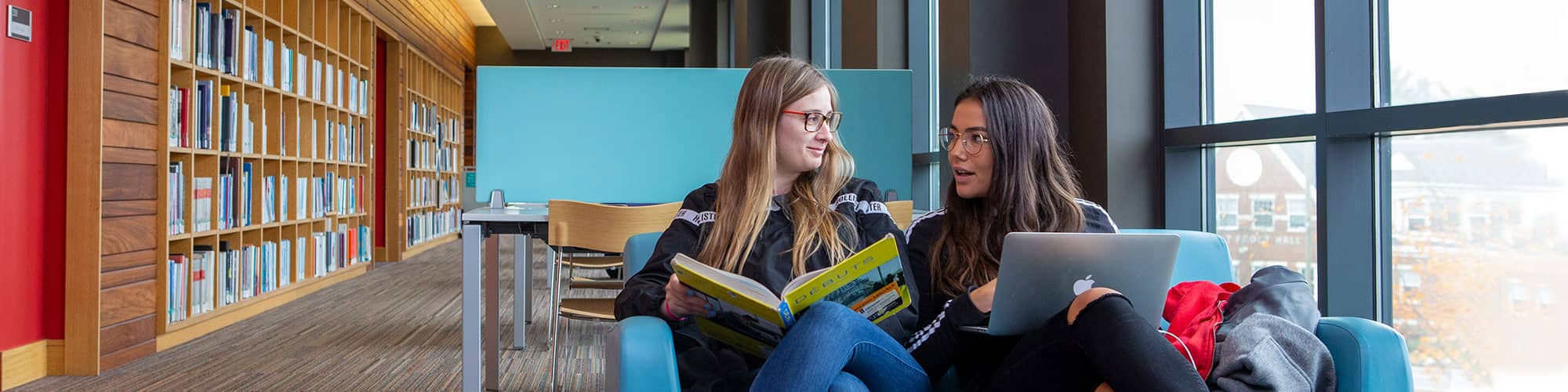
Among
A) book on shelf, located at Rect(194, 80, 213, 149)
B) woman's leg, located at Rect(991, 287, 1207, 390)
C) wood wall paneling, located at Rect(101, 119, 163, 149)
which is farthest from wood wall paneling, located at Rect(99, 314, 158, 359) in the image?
woman's leg, located at Rect(991, 287, 1207, 390)

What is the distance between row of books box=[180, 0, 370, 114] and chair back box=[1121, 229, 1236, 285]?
3.63 meters

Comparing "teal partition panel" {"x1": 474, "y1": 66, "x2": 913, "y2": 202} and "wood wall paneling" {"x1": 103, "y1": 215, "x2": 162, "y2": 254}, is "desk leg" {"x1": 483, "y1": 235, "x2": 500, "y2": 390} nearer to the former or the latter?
"teal partition panel" {"x1": 474, "y1": 66, "x2": 913, "y2": 202}

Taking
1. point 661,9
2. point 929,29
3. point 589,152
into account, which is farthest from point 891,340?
point 661,9

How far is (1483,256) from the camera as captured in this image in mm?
1616

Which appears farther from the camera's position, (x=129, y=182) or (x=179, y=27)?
(x=179, y=27)

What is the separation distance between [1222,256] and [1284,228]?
15.4 inches

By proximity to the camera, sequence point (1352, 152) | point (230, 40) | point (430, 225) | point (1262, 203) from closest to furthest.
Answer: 1. point (1352, 152)
2. point (1262, 203)
3. point (230, 40)
4. point (430, 225)

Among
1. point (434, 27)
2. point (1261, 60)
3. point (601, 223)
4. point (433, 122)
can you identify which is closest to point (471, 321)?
Answer: point (601, 223)

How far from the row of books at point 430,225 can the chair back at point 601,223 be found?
5.75 m

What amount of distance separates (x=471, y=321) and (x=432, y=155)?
750 cm

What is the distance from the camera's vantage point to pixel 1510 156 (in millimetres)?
1547

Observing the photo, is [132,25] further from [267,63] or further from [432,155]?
[432,155]

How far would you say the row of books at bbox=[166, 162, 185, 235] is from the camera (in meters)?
3.81

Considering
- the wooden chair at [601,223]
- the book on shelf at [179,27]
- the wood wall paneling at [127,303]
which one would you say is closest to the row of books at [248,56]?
the book on shelf at [179,27]
